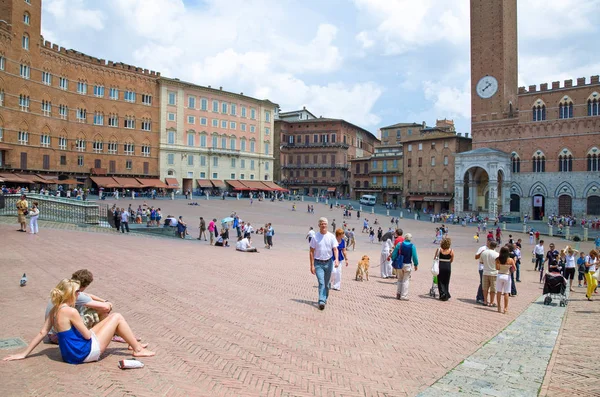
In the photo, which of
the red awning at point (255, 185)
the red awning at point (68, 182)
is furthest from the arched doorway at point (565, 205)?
the red awning at point (68, 182)

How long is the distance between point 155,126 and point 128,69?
7872 millimetres

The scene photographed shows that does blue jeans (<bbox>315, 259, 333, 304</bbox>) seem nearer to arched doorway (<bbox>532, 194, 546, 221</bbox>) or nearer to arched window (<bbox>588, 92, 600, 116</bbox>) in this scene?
arched doorway (<bbox>532, 194, 546, 221</bbox>)

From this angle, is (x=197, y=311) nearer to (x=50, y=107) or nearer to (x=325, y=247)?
(x=325, y=247)

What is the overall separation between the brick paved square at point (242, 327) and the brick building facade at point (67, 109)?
36.2 m

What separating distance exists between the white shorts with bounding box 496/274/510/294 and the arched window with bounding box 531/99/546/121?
49.9 metres

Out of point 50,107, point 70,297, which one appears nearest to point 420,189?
point 50,107

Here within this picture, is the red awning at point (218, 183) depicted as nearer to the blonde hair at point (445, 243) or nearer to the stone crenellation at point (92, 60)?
the stone crenellation at point (92, 60)

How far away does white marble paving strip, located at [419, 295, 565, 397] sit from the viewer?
5711mm

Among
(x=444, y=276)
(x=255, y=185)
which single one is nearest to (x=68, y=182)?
(x=255, y=185)

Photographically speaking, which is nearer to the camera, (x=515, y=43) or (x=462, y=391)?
(x=462, y=391)

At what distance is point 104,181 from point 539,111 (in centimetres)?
5180

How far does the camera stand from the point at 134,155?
194 ft

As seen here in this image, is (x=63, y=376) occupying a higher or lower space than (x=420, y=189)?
lower

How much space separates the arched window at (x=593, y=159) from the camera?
48.9 meters
